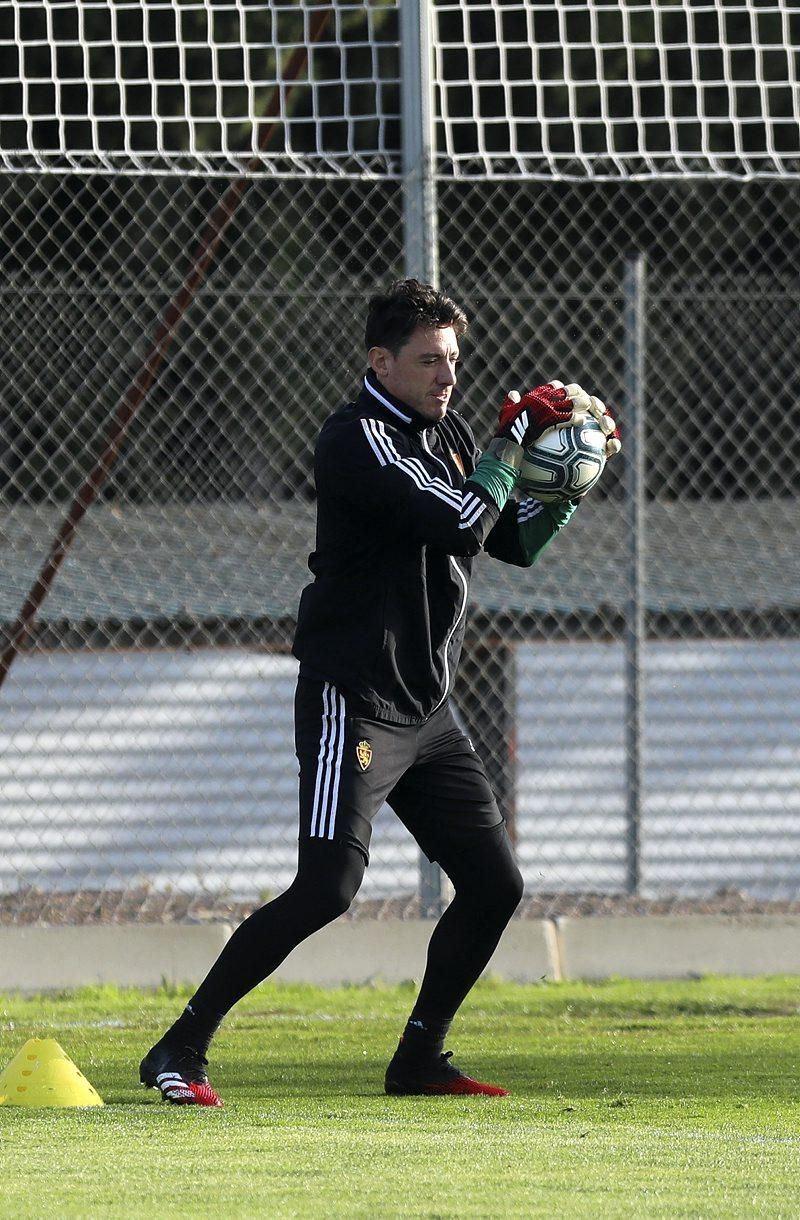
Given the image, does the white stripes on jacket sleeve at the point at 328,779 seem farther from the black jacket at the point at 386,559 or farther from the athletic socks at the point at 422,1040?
the athletic socks at the point at 422,1040

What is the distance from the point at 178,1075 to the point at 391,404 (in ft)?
5.64

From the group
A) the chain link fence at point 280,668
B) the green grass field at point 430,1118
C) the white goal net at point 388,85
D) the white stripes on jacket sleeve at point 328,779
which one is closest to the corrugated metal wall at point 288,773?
the chain link fence at point 280,668

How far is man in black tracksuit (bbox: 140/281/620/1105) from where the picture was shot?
4719mm

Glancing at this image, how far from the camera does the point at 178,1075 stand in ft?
15.5

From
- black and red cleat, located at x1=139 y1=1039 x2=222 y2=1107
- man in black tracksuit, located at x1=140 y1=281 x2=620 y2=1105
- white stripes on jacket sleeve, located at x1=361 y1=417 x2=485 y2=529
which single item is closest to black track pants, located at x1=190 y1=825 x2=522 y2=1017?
man in black tracksuit, located at x1=140 y1=281 x2=620 y2=1105

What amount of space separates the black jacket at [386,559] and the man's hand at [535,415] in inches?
7.9

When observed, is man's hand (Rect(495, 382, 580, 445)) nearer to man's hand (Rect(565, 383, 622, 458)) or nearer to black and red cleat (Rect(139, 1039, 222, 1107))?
man's hand (Rect(565, 383, 622, 458))

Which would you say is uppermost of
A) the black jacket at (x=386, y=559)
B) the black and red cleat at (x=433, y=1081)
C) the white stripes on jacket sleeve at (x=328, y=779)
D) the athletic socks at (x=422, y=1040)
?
the black jacket at (x=386, y=559)

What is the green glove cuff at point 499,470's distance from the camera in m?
4.76

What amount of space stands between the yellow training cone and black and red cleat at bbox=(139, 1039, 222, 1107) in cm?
16

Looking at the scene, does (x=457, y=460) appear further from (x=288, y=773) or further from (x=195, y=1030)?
(x=288, y=773)

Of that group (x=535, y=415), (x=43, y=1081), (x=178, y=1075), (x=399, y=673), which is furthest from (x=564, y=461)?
(x=43, y=1081)

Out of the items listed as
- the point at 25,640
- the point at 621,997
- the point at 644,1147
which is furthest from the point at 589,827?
the point at 644,1147

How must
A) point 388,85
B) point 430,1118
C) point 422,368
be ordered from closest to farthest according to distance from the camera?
point 430,1118
point 422,368
point 388,85
